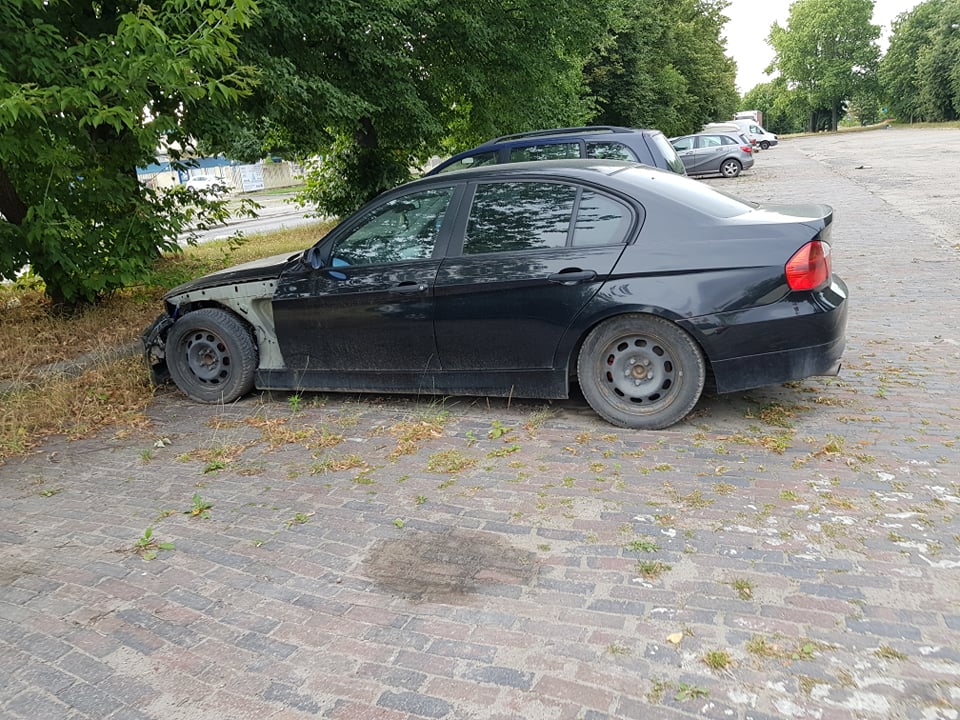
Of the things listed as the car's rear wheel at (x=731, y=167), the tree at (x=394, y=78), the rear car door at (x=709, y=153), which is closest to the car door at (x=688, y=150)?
the rear car door at (x=709, y=153)

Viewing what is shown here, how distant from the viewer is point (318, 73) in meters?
9.88

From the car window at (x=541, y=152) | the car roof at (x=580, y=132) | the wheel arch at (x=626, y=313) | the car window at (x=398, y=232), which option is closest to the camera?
the wheel arch at (x=626, y=313)

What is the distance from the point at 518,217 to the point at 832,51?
316ft

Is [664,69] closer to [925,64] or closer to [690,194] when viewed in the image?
[690,194]

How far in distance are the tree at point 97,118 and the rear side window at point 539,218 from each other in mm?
2301

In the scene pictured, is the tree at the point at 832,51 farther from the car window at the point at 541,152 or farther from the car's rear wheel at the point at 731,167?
the car window at the point at 541,152

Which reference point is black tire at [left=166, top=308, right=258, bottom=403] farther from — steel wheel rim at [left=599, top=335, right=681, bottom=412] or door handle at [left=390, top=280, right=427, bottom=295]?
steel wheel rim at [left=599, top=335, right=681, bottom=412]

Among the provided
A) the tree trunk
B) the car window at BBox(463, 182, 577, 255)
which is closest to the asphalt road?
the tree trunk

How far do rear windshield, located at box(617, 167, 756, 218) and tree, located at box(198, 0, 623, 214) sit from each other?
438cm

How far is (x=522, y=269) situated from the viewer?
481cm

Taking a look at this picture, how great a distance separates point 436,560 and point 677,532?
1142 mm

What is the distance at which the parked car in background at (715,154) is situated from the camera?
27.0m

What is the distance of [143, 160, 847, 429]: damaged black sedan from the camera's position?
443 cm

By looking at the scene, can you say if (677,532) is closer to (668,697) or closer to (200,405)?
(668,697)
